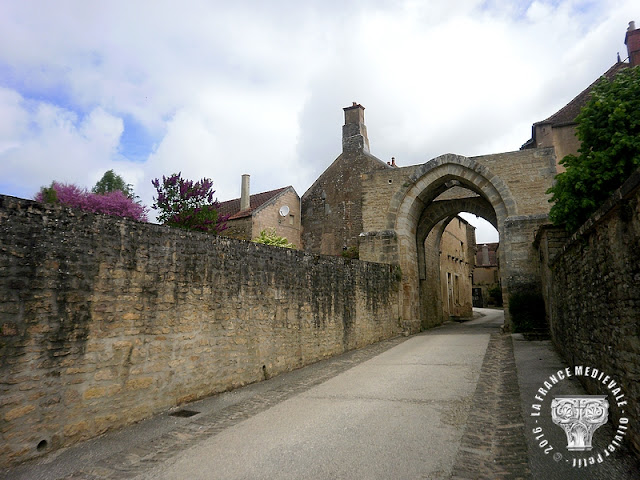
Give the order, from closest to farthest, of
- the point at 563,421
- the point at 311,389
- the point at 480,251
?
the point at 563,421 < the point at 311,389 < the point at 480,251

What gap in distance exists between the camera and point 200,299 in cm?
621

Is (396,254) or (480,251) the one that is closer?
(396,254)

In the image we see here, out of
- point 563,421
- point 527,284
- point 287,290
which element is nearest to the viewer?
point 563,421

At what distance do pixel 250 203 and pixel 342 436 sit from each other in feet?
64.5

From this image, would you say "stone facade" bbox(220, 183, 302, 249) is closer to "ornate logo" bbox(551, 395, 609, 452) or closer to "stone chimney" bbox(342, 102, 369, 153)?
"stone chimney" bbox(342, 102, 369, 153)

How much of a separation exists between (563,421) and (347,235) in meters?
18.8

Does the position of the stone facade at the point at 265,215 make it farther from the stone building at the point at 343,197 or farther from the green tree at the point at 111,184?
the green tree at the point at 111,184

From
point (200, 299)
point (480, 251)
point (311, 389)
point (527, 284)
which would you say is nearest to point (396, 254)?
point (527, 284)

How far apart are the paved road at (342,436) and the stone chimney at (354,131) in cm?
1723

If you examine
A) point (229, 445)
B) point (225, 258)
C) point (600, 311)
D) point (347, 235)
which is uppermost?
point (347, 235)

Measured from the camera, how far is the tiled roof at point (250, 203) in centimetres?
2153

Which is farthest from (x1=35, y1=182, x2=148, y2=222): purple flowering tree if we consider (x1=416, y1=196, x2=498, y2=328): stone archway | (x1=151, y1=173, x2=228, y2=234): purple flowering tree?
(x1=416, y1=196, x2=498, y2=328): stone archway

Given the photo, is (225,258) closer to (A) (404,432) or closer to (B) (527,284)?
(A) (404,432)

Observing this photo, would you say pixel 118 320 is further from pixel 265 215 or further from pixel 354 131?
pixel 354 131
